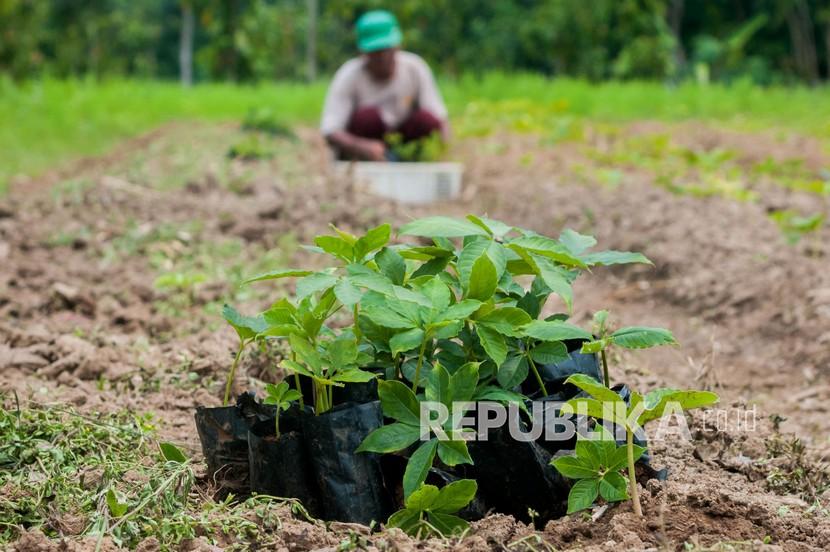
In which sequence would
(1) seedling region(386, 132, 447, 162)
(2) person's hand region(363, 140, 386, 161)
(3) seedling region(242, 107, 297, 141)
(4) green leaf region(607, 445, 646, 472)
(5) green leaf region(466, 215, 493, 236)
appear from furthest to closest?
(3) seedling region(242, 107, 297, 141), (1) seedling region(386, 132, 447, 162), (2) person's hand region(363, 140, 386, 161), (5) green leaf region(466, 215, 493, 236), (4) green leaf region(607, 445, 646, 472)

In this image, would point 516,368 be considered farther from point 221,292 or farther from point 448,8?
point 448,8

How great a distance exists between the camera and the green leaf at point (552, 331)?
1.74m

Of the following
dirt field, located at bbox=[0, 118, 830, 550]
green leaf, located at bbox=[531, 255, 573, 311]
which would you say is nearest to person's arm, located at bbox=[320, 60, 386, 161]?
dirt field, located at bbox=[0, 118, 830, 550]

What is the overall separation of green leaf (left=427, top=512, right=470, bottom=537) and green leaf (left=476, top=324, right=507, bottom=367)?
0.92ft

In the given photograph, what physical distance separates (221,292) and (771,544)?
2.42m

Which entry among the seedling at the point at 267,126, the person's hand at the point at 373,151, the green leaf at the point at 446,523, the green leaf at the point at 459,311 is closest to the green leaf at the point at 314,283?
the green leaf at the point at 459,311

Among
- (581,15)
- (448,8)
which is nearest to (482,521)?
(581,15)

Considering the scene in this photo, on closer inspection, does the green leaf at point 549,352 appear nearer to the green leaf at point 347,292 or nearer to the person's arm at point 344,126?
the green leaf at point 347,292

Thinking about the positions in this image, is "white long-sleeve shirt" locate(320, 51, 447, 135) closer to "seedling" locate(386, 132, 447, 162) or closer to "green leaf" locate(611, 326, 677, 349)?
"seedling" locate(386, 132, 447, 162)

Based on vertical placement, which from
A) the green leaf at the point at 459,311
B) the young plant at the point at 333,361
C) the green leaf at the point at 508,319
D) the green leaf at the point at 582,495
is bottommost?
the green leaf at the point at 582,495

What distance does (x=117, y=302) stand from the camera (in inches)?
140

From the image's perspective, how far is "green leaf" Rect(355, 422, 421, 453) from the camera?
172 cm

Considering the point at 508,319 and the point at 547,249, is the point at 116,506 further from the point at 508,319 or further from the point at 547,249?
the point at 547,249

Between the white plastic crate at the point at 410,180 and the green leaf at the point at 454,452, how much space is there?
461cm
